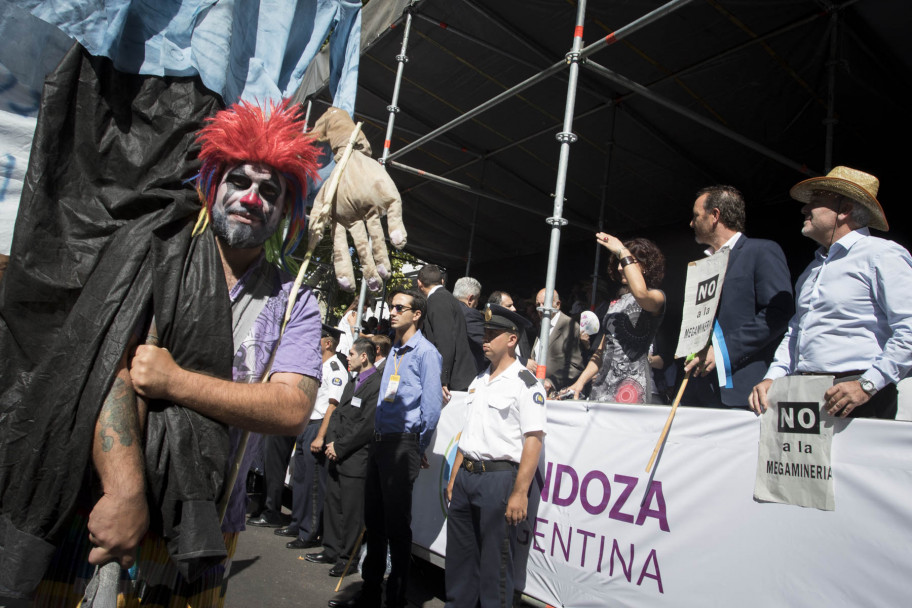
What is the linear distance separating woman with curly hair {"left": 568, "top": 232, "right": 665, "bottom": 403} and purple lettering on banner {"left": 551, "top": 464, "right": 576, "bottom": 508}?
52 cm

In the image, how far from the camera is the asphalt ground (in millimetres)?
4215

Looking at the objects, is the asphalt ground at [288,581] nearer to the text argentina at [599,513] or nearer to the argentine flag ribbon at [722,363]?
the text argentina at [599,513]

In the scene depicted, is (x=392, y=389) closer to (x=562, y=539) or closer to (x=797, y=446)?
(x=562, y=539)

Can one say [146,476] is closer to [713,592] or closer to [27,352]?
[27,352]

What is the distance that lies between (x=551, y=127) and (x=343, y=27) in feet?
19.3

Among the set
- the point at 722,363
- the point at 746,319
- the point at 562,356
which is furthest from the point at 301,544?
the point at 746,319

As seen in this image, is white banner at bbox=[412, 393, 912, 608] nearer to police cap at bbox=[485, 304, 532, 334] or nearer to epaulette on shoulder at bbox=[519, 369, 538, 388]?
epaulette on shoulder at bbox=[519, 369, 538, 388]

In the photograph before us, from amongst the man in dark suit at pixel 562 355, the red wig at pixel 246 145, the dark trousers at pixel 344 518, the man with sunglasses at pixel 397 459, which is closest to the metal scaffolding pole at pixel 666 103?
the man in dark suit at pixel 562 355

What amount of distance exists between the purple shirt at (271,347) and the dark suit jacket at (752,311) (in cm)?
223

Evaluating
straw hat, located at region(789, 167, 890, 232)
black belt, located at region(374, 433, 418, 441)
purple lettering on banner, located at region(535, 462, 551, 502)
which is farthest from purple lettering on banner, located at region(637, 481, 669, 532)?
black belt, located at region(374, 433, 418, 441)

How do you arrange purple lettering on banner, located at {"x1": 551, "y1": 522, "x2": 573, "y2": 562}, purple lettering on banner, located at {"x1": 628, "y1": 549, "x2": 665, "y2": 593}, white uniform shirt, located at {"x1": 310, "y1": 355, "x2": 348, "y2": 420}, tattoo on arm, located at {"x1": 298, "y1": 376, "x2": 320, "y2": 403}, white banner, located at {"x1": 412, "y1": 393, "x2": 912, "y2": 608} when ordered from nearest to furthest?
tattoo on arm, located at {"x1": 298, "y1": 376, "x2": 320, "y2": 403}
white banner, located at {"x1": 412, "y1": 393, "x2": 912, "y2": 608}
purple lettering on banner, located at {"x1": 628, "y1": 549, "x2": 665, "y2": 593}
purple lettering on banner, located at {"x1": 551, "y1": 522, "x2": 573, "y2": 562}
white uniform shirt, located at {"x1": 310, "y1": 355, "x2": 348, "y2": 420}

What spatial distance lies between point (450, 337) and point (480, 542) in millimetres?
1849

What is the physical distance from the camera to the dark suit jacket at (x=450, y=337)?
5.01 m

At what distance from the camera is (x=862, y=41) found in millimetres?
5562
